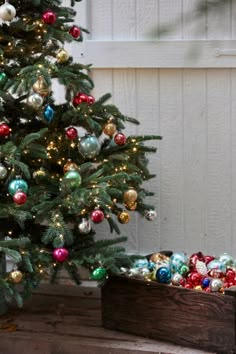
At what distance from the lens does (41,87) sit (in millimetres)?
3232

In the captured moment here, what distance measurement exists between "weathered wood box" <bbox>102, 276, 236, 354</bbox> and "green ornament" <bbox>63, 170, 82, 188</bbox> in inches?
20.9

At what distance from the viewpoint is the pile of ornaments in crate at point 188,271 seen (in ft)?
10.9

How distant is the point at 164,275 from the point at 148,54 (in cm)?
140

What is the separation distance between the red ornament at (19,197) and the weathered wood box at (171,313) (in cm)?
63

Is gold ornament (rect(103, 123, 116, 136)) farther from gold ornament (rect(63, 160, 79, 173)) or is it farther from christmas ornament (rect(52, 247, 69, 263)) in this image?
christmas ornament (rect(52, 247, 69, 263))

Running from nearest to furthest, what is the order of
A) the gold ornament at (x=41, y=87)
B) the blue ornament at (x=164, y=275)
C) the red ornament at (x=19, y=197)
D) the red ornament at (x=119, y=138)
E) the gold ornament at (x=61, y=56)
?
the red ornament at (x=19, y=197)
the gold ornament at (x=41, y=87)
the blue ornament at (x=164, y=275)
the gold ornament at (x=61, y=56)
the red ornament at (x=119, y=138)

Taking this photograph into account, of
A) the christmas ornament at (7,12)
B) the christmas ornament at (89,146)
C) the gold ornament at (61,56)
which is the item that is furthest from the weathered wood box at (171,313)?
the christmas ornament at (7,12)

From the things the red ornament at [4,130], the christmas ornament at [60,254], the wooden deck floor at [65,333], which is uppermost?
the red ornament at [4,130]

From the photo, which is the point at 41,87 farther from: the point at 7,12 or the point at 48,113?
the point at 7,12

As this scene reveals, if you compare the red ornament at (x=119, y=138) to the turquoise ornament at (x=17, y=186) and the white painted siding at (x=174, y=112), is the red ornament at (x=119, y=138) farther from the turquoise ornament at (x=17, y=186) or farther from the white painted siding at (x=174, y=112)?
the white painted siding at (x=174, y=112)

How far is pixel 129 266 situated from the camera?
3439 millimetres

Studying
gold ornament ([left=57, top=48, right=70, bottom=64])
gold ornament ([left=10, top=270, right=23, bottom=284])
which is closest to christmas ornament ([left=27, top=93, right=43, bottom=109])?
gold ornament ([left=57, top=48, right=70, bottom=64])

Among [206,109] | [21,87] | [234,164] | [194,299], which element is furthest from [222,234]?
[21,87]

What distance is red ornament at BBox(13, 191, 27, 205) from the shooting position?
10.2 ft
